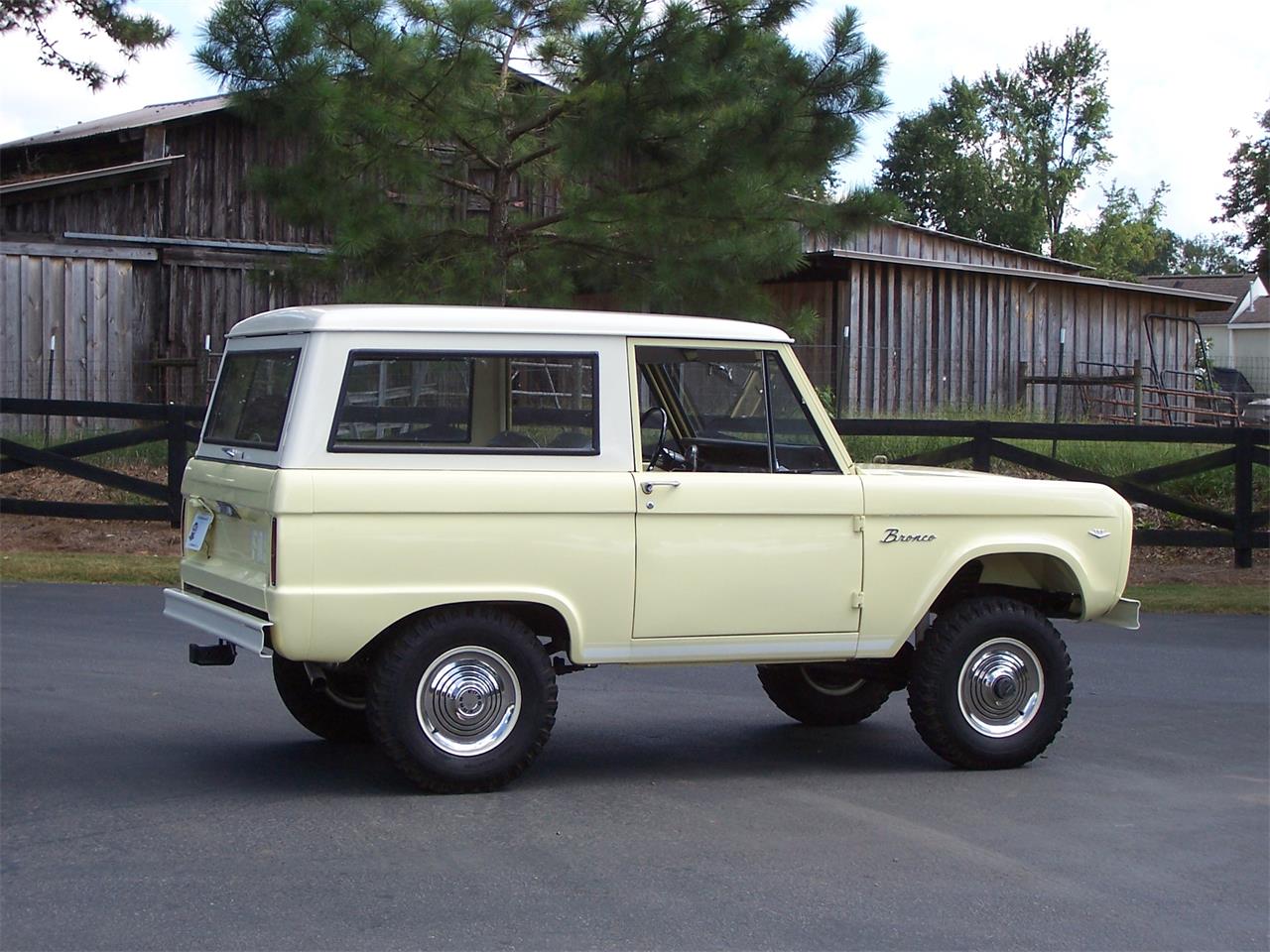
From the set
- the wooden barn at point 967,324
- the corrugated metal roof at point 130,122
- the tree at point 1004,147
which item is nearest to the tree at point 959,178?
the tree at point 1004,147

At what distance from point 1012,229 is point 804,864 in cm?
5843

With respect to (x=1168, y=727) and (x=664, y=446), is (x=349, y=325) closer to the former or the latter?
(x=664, y=446)

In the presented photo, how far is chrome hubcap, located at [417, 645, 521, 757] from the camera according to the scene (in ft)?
21.6

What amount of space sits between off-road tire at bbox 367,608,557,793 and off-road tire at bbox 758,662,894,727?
1957 millimetres

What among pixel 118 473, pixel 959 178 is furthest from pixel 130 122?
pixel 959 178

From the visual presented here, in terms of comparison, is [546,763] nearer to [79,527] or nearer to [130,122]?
[79,527]

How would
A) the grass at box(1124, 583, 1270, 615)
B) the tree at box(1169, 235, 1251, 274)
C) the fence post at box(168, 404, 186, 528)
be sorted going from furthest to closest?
the tree at box(1169, 235, 1251, 274) → the fence post at box(168, 404, 186, 528) → the grass at box(1124, 583, 1270, 615)

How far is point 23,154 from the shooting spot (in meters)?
26.8

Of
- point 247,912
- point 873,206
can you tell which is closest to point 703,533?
point 247,912

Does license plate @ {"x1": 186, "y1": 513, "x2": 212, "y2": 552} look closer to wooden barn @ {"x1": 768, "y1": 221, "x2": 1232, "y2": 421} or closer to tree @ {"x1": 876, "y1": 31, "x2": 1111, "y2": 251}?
wooden barn @ {"x1": 768, "y1": 221, "x2": 1232, "y2": 421}

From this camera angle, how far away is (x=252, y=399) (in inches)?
278

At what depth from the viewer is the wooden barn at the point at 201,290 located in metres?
22.7

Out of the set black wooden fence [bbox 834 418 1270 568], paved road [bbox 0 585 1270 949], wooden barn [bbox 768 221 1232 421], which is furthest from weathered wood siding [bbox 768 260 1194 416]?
paved road [bbox 0 585 1270 949]

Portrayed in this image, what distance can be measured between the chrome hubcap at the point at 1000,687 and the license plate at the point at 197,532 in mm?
3519
